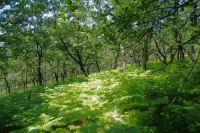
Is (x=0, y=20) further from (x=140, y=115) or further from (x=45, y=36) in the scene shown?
(x=140, y=115)

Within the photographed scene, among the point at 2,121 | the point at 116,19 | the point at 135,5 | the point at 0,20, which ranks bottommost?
the point at 2,121

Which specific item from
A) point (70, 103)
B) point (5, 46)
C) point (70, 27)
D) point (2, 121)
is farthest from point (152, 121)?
point (70, 27)

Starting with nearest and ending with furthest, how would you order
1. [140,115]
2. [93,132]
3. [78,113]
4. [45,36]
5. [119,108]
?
[93,132]
[140,115]
[78,113]
[119,108]
[45,36]

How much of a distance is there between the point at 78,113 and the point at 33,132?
1.20 meters

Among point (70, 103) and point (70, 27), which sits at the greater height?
point (70, 27)

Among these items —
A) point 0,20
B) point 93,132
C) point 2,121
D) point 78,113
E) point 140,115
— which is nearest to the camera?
point 93,132

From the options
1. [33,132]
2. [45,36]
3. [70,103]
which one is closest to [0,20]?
[45,36]

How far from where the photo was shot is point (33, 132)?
2.76m

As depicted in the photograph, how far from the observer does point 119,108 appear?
3820mm

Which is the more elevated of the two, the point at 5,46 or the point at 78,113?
the point at 5,46

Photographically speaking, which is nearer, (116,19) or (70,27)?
(116,19)

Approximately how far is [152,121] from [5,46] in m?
10.5

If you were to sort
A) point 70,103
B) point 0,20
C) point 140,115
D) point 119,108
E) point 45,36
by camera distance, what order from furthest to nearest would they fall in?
point 45,36 → point 0,20 → point 70,103 → point 119,108 → point 140,115

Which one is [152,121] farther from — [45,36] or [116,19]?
[45,36]
